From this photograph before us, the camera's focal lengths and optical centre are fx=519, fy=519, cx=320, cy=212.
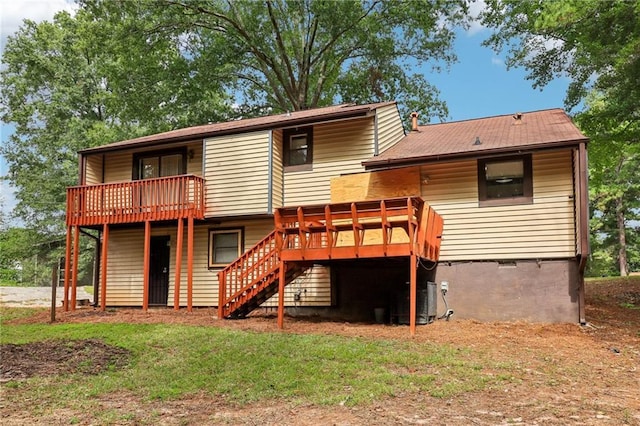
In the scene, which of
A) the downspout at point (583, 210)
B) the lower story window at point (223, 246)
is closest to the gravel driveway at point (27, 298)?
the lower story window at point (223, 246)

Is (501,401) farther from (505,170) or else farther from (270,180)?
(270,180)

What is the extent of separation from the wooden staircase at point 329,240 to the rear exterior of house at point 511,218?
0.76 metres

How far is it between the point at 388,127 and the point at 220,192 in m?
5.44

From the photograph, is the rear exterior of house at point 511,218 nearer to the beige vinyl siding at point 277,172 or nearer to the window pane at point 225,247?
the beige vinyl siding at point 277,172

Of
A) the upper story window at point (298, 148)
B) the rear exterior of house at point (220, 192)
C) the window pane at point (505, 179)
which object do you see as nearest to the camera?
the window pane at point (505, 179)

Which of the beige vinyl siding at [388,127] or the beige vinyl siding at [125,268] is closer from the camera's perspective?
the beige vinyl siding at [388,127]

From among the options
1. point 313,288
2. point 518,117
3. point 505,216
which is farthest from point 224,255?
point 518,117

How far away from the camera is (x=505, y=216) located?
40.4ft

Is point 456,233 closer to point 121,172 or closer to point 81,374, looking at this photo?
point 81,374

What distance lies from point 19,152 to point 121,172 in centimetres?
2138

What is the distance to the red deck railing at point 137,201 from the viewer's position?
1515 cm

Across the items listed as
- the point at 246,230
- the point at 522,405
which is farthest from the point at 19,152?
the point at 522,405

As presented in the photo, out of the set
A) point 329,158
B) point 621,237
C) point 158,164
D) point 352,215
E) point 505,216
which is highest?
point 158,164

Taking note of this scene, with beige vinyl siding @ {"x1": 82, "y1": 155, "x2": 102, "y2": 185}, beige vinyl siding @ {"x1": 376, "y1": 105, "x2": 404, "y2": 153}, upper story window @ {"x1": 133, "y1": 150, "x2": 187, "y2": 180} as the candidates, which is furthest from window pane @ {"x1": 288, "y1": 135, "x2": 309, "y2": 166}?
beige vinyl siding @ {"x1": 82, "y1": 155, "x2": 102, "y2": 185}
